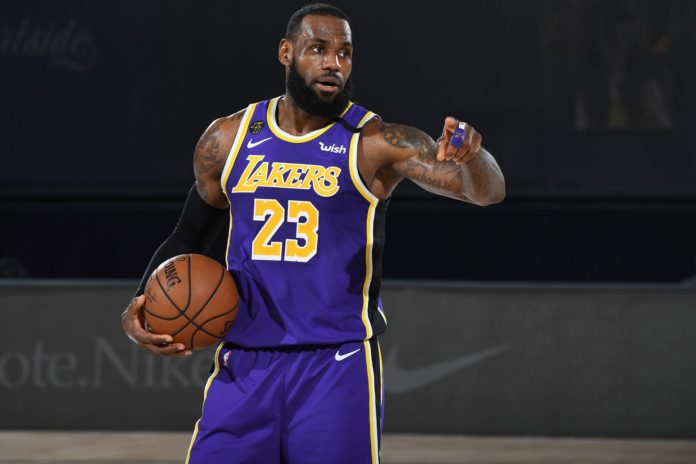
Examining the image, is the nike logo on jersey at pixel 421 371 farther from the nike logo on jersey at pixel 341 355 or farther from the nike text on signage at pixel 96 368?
the nike logo on jersey at pixel 341 355

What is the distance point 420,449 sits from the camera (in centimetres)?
639

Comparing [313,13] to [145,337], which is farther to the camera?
[313,13]

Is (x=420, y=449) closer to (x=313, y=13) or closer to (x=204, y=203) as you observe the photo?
(x=204, y=203)

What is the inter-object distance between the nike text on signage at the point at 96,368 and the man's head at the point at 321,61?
3773 millimetres

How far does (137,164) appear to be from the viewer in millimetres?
9281

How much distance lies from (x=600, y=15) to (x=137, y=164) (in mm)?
3793

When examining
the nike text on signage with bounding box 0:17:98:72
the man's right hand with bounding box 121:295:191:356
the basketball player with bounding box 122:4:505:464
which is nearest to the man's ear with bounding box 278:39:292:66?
the basketball player with bounding box 122:4:505:464

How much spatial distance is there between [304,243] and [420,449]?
3460 mm

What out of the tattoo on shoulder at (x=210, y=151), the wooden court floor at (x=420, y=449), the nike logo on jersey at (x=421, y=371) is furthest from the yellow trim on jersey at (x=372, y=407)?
the nike logo on jersey at (x=421, y=371)

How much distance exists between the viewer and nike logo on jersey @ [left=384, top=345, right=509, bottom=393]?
677 centimetres

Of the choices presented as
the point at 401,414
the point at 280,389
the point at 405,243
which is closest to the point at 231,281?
the point at 280,389

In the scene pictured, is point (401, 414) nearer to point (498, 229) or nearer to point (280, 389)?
point (498, 229)

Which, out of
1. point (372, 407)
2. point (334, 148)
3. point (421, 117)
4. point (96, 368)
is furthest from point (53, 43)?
point (372, 407)

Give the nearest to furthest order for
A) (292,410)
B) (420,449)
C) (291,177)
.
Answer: (292,410) → (291,177) → (420,449)
